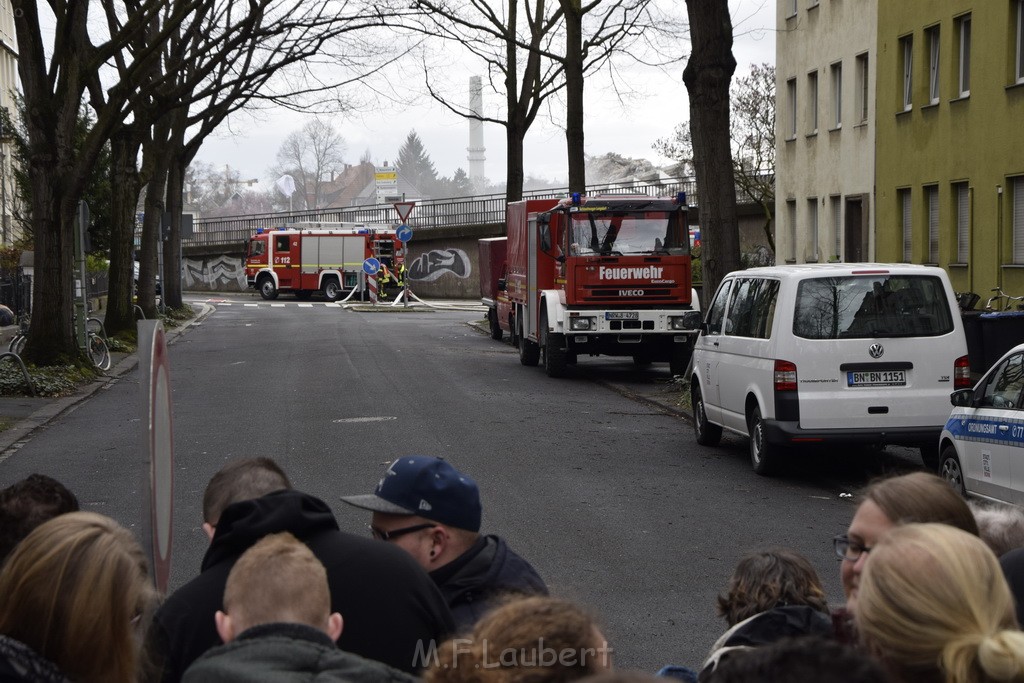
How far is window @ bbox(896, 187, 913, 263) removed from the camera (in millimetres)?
31328

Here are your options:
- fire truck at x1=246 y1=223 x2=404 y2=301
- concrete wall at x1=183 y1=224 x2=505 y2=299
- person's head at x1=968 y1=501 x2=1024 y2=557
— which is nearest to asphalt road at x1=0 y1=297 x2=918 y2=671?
person's head at x1=968 y1=501 x2=1024 y2=557

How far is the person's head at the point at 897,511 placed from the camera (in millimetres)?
3545

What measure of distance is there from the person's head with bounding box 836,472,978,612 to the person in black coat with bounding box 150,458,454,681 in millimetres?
1097

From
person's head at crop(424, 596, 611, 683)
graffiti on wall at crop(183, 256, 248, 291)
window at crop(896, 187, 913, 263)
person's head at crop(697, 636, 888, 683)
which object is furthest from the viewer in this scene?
graffiti on wall at crop(183, 256, 248, 291)

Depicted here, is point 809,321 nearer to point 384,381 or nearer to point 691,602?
point 691,602

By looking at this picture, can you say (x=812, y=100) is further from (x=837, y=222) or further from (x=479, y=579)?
(x=479, y=579)

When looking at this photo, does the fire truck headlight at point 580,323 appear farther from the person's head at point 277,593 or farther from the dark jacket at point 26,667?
the dark jacket at point 26,667

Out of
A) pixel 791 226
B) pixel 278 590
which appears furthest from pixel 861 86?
pixel 278 590

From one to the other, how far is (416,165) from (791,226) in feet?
489

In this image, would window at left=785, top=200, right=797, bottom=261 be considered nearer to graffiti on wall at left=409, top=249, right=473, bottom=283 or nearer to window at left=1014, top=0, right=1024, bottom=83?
window at left=1014, top=0, right=1024, bottom=83

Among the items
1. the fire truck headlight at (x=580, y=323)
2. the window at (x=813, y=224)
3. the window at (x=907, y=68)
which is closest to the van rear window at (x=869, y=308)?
the fire truck headlight at (x=580, y=323)

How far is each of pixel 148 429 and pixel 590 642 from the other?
2166 mm

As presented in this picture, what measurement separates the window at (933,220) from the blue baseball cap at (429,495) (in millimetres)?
27047

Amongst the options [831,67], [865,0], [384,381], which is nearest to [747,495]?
[384,381]
